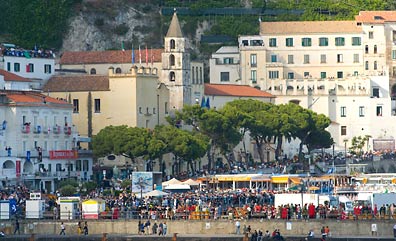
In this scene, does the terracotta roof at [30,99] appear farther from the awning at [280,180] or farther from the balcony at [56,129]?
the awning at [280,180]

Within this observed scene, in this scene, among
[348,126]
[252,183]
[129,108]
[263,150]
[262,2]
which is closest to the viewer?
[252,183]

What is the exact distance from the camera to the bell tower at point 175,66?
155 meters

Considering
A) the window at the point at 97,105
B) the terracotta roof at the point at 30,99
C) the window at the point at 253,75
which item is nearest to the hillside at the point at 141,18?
the window at the point at 253,75

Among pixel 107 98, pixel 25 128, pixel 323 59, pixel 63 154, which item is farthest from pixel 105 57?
A: pixel 323 59

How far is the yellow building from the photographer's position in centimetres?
14788

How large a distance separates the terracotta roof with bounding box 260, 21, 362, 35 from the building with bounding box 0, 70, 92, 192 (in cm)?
4744

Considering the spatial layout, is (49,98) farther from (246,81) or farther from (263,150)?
(246,81)

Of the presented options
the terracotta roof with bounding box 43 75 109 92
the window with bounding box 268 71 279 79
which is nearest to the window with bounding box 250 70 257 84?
the window with bounding box 268 71 279 79

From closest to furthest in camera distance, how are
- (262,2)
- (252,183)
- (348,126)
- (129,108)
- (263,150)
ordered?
1. (252,183)
2. (129,108)
3. (263,150)
4. (348,126)
5. (262,2)

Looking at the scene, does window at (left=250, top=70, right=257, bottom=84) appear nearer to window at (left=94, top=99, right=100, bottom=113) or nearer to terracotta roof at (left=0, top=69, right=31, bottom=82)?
window at (left=94, top=99, right=100, bottom=113)

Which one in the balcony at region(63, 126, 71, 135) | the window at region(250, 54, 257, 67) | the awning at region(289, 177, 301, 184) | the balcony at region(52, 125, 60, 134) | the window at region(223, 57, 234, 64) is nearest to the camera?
the awning at region(289, 177, 301, 184)

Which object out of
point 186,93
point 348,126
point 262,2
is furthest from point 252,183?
point 262,2

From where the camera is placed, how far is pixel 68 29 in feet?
602

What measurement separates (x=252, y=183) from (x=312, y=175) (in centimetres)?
852
